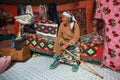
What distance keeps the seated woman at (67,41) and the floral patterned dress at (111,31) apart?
0.51m

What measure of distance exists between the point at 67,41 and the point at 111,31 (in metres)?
0.81

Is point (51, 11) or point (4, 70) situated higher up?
point (51, 11)

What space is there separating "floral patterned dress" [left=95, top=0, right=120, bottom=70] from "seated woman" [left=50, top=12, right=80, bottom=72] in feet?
1.68

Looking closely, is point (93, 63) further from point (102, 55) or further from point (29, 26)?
point (29, 26)

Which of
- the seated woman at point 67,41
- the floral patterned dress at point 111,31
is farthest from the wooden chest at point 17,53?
the floral patterned dress at point 111,31

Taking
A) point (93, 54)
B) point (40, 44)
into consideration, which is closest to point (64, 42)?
point (93, 54)

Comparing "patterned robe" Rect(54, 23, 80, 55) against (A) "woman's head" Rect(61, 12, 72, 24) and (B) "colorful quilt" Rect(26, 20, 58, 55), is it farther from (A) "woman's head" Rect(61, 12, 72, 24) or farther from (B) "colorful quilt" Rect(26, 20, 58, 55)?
(B) "colorful quilt" Rect(26, 20, 58, 55)

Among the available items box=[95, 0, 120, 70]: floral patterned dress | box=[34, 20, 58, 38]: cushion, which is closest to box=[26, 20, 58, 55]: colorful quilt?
box=[34, 20, 58, 38]: cushion

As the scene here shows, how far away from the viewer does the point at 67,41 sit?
3.19 metres

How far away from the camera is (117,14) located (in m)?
2.73

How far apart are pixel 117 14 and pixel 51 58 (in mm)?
1649

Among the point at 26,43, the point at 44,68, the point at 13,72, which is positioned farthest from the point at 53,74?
the point at 26,43

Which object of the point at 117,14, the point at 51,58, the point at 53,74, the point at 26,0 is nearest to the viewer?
the point at 117,14

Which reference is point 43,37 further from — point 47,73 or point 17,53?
point 47,73
